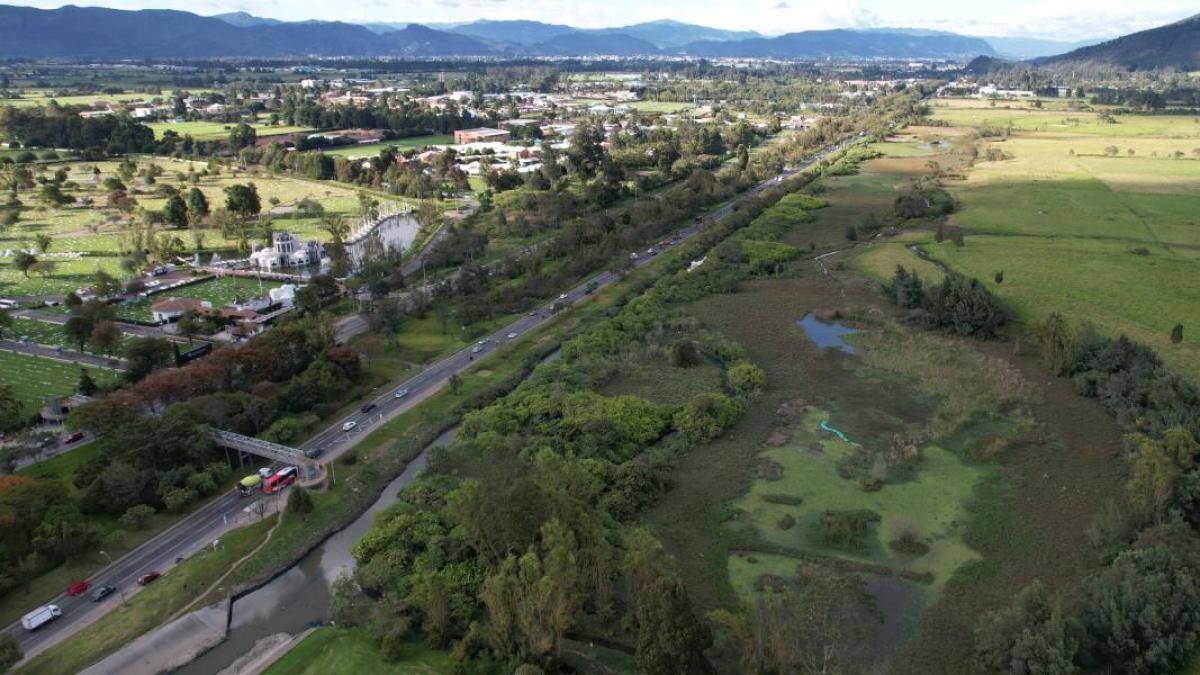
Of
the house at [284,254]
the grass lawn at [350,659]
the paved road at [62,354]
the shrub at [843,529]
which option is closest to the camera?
the grass lawn at [350,659]

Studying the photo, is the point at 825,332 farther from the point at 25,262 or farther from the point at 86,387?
the point at 25,262

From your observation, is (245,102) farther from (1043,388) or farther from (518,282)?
(1043,388)

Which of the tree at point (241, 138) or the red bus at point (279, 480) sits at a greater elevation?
the tree at point (241, 138)

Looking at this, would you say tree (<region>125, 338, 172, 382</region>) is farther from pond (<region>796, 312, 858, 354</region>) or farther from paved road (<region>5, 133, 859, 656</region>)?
pond (<region>796, 312, 858, 354</region>)

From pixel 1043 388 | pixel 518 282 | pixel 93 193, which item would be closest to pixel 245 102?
pixel 93 193

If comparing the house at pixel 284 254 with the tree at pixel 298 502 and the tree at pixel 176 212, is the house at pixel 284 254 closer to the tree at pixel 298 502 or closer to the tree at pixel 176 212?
the tree at pixel 176 212

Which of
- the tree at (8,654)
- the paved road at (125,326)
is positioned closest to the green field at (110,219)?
the paved road at (125,326)

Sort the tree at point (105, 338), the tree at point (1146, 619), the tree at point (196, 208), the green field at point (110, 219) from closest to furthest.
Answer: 1. the tree at point (1146, 619)
2. the tree at point (105, 338)
3. the green field at point (110, 219)
4. the tree at point (196, 208)

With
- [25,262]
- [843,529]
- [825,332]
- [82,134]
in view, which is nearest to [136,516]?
[843,529]

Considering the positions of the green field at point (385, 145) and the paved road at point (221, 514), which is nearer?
the paved road at point (221, 514)
